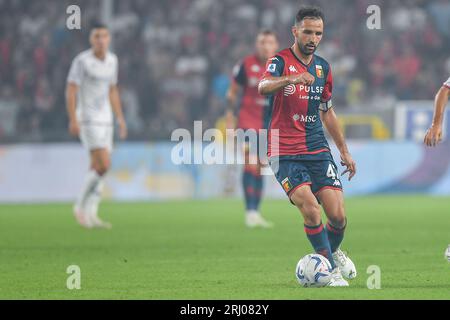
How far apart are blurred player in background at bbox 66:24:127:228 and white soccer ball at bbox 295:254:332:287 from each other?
6467 mm

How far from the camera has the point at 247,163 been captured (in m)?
14.7

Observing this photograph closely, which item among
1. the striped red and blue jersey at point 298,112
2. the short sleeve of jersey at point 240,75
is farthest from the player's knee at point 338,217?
the short sleeve of jersey at point 240,75

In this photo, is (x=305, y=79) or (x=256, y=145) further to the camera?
(x=256, y=145)

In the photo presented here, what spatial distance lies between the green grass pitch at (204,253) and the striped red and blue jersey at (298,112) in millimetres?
1040

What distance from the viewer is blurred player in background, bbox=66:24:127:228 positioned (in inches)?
557

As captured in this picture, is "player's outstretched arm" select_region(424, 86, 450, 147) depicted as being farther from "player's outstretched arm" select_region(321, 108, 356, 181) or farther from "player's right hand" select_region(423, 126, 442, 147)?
"player's outstretched arm" select_region(321, 108, 356, 181)

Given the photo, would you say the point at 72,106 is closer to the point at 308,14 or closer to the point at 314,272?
the point at 308,14

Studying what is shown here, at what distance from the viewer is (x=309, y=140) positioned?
342 inches

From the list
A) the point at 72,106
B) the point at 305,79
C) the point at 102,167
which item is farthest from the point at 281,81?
the point at 102,167

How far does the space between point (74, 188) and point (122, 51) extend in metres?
6.39

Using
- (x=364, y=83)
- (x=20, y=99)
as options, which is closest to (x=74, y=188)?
(x=20, y=99)

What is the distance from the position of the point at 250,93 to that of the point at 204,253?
13.4 feet

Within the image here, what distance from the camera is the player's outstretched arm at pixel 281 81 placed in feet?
25.5
